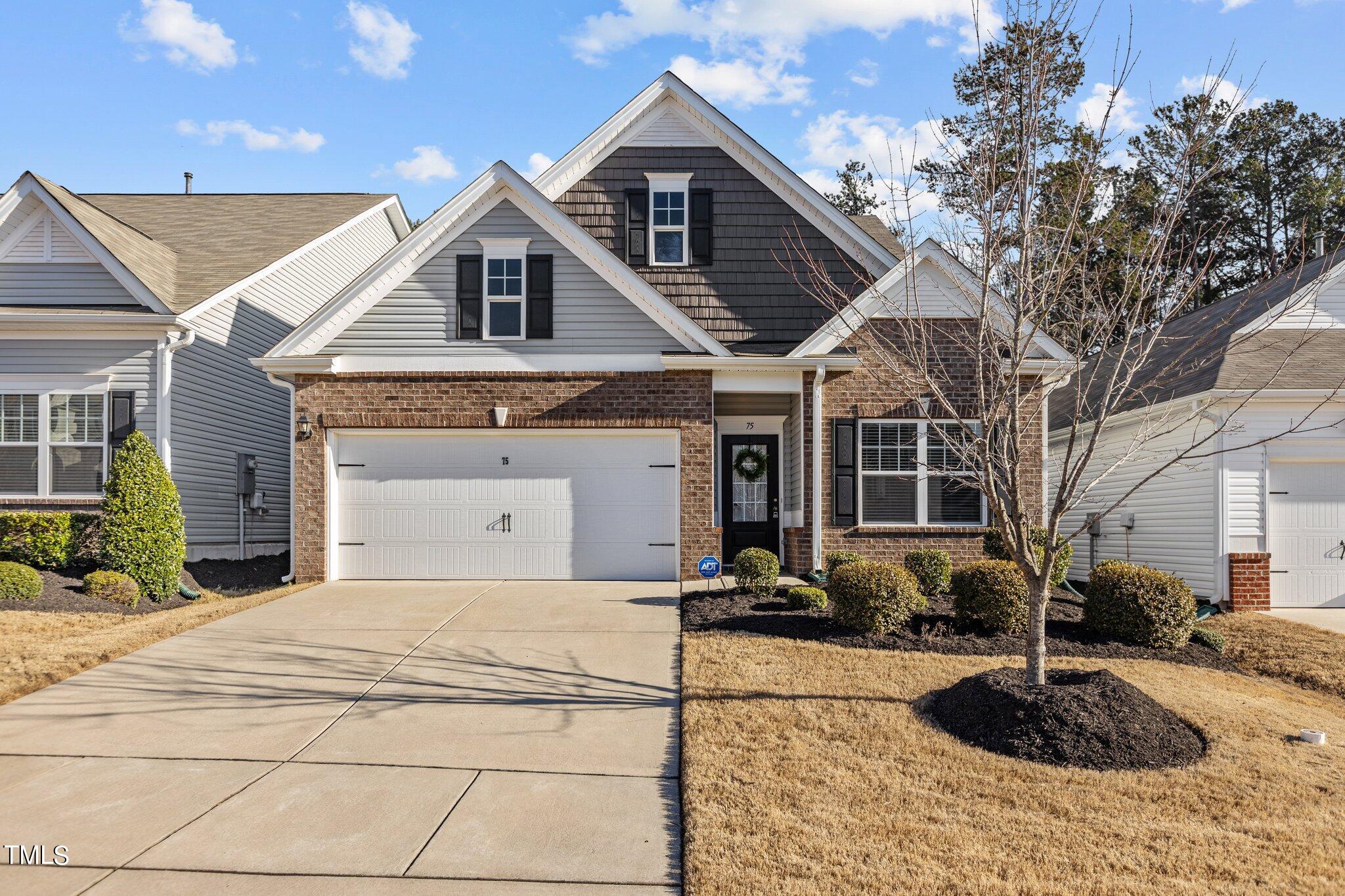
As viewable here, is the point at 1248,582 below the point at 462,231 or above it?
below

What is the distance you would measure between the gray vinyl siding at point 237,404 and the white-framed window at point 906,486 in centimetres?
1034

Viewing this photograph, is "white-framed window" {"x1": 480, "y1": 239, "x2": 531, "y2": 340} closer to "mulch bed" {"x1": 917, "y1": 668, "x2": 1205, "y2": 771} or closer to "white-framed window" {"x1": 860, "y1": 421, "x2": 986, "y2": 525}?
"white-framed window" {"x1": 860, "y1": 421, "x2": 986, "y2": 525}

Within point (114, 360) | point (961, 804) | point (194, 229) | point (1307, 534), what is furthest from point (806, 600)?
point (194, 229)

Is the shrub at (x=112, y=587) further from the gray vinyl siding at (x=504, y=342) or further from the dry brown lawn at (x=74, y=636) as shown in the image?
the gray vinyl siding at (x=504, y=342)

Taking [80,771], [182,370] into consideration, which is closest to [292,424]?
[182,370]

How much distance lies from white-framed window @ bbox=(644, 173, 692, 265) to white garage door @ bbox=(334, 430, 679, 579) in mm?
3609

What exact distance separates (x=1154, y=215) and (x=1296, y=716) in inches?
166

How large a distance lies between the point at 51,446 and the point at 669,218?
10.0 meters

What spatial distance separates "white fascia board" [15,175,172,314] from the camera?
1287 cm

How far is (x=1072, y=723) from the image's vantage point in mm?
6066

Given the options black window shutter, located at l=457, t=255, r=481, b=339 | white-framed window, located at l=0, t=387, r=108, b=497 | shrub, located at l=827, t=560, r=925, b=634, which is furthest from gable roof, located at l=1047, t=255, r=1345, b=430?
white-framed window, located at l=0, t=387, r=108, b=497

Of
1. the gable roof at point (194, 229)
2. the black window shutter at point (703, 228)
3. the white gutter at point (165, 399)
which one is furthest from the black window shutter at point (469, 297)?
the white gutter at point (165, 399)

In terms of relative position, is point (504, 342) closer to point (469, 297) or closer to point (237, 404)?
point (469, 297)

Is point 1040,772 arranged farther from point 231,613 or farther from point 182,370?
point 182,370
